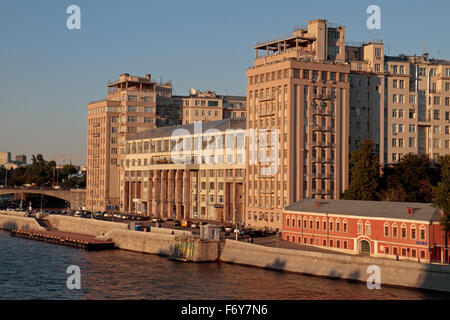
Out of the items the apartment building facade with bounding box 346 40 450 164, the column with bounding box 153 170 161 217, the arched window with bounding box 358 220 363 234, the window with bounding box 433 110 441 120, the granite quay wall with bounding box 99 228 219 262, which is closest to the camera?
the arched window with bounding box 358 220 363 234

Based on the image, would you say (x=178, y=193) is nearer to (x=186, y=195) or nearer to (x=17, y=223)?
(x=186, y=195)

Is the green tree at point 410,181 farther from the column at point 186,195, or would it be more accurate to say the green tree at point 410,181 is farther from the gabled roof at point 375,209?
the column at point 186,195

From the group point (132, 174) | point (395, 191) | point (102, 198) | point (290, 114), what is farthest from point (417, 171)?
point (102, 198)

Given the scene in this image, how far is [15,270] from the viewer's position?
302ft

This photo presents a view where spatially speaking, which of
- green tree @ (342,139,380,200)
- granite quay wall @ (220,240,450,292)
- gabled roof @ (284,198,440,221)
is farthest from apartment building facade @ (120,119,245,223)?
granite quay wall @ (220,240,450,292)

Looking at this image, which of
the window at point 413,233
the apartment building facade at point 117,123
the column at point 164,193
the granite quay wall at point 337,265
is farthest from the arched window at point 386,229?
the apartment building facade at point 117,123

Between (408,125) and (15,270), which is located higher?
(408,125)

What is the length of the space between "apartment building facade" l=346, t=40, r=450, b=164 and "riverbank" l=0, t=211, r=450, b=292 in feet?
163

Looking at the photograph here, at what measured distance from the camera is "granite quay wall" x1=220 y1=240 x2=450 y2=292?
238 feet

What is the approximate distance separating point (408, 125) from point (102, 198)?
98783 millimetres

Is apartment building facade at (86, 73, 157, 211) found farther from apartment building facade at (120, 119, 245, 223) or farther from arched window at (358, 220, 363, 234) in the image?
arched window at (358, 220, 363, 234)

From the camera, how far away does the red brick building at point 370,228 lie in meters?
82.2
